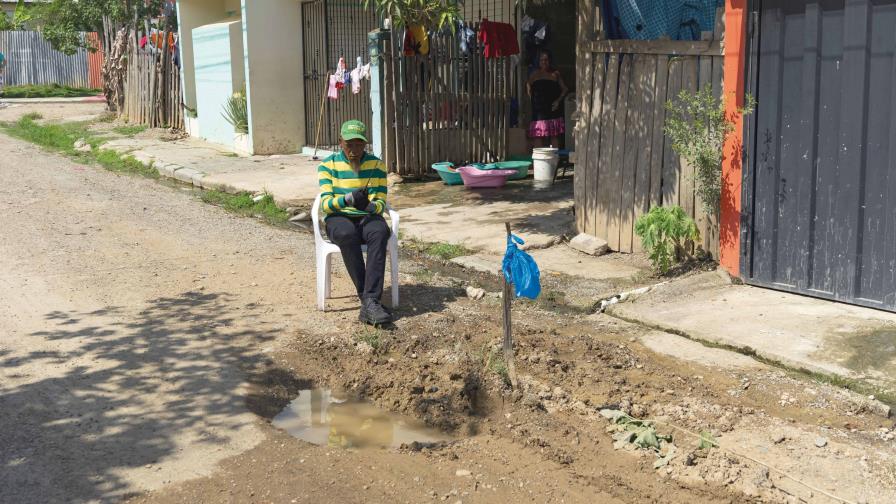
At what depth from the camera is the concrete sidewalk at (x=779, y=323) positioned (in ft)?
17.7

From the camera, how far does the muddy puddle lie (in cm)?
481

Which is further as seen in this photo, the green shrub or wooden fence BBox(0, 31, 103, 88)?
wooden fence BBox(0, 31, 103, 88)

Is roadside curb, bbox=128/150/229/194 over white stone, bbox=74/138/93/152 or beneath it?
beneath

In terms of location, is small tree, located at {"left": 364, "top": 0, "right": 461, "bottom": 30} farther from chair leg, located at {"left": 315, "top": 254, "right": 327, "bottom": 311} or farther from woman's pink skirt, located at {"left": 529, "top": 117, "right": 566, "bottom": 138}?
chair leg, located at {"left": 315, "top": 254, "right": 327, "bottom": 311}

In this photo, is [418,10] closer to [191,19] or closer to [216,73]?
[216,73]

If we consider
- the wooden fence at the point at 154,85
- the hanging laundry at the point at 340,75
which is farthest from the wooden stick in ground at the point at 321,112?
the wooden fence at the point at 154,85

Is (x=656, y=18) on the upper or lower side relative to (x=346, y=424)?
upper

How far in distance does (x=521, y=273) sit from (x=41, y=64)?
34.2 metres

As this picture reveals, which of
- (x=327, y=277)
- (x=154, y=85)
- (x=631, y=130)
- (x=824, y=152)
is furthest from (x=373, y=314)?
(x=154, y=85)

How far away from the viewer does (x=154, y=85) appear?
2105 cm

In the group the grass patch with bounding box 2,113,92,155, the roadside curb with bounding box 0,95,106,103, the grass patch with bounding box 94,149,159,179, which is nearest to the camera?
the grass patch with bounding box 94,149,159,179

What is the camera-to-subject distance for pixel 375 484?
13.6 feet

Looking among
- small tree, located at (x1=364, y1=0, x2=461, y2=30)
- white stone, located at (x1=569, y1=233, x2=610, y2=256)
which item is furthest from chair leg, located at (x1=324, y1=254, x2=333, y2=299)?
small tree, located at (x1=364, y1=0, x2=461, y2=30)

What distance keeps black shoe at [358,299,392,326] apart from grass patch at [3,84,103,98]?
28.3 metres
